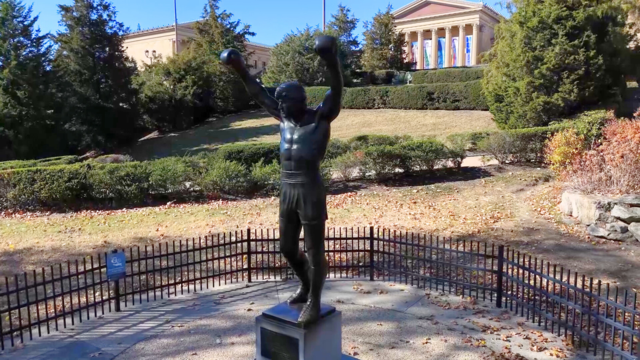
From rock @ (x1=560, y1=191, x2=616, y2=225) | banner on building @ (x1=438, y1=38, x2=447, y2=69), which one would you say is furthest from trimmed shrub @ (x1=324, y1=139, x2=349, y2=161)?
banner on building @ (x1=438, y1=38, x2=447, y2=69)

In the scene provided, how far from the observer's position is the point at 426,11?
65.8m

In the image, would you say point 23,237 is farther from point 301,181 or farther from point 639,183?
point 639,183

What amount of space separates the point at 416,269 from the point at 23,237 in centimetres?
857

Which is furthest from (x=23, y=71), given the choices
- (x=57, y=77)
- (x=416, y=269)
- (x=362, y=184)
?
(x=416, y=269)

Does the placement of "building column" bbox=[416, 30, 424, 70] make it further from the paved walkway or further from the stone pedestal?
the stone pedestal

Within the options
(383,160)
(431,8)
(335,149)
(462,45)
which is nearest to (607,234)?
(383,160)

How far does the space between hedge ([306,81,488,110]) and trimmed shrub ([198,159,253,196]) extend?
22402mm

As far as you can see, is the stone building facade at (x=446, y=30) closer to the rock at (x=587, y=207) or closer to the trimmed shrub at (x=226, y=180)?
the trimmed shrub at (x=226, y=180)

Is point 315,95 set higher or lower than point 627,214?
higher

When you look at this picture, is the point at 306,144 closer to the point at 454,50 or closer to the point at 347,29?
the point at 347,29

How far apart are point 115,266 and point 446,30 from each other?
64.3m

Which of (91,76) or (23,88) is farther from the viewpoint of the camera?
(91,76)

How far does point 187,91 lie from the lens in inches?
1399

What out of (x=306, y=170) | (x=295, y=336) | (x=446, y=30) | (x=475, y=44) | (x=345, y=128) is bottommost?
(x=295, y=336)
